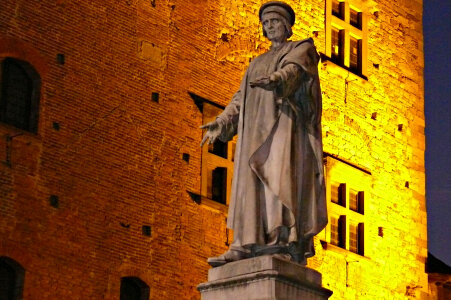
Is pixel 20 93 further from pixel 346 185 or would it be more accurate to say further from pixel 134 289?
pixel 346 185

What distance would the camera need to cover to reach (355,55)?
2314 cm

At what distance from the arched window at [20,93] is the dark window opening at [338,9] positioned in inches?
329

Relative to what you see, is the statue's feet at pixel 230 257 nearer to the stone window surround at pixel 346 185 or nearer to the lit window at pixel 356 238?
the stone window surround at pixel 346 185

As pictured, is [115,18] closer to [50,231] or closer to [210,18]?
[210,18]

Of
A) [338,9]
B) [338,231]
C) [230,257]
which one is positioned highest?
[338,9]

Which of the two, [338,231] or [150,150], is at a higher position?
[338,231]

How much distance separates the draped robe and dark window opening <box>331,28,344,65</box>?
13.5 meters

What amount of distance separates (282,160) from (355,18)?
15085mm

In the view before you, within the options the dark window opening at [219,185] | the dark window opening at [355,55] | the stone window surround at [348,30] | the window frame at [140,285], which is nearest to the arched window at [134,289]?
the window frame at [140,285]

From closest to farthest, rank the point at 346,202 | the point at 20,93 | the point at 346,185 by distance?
1. the point at 20,93
2. the point at 346,202
3. the point at 346,185

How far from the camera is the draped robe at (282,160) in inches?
343

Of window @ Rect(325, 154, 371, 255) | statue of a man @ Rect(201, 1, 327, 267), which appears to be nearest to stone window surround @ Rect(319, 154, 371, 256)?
window @ Rect(325, 154, 371, 255)

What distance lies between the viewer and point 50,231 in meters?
16.0

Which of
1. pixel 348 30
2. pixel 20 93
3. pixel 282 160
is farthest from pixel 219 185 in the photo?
pixel 282 160
